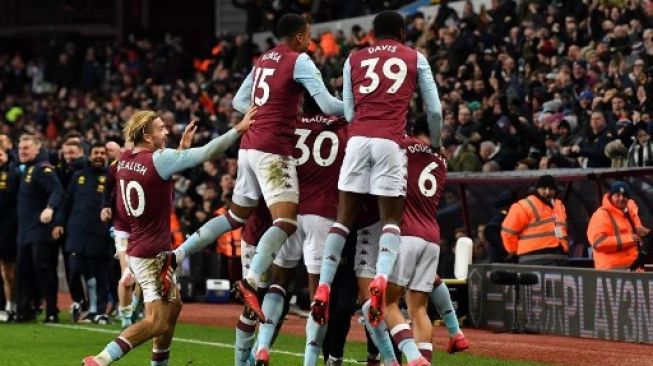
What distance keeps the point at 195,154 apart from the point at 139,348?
4.95 metres

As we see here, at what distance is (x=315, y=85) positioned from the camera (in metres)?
12.0

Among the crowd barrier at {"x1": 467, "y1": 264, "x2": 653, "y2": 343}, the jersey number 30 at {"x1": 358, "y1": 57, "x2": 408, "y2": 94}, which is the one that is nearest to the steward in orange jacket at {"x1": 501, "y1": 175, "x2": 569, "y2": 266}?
the crowd barrier at {"x1": 467, "y1": 264, "x2": 653, "y2": 343}

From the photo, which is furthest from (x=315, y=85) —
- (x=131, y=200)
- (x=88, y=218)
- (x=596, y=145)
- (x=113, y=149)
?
(x=596, y=145)

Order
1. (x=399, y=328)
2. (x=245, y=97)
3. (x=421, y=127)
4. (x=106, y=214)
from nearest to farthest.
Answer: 1. (x=399, y=328)
2. (x=421, y=127)
3. (x=245, y=97)
4. (x=106, y=214)

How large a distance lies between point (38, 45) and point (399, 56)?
33324 millimetres

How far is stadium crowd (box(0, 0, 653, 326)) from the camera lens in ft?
70.6

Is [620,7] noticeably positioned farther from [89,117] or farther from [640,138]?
[89,117]

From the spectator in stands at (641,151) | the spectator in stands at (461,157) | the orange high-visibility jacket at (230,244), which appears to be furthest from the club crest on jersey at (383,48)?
the orange high-visibility jacket at (230,244)

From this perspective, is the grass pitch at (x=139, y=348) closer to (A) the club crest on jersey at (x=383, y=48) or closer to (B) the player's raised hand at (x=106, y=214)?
(B) the player's raised hand at (x=106, y=214)

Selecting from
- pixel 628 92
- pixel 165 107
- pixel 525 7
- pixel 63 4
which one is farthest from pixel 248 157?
pixel 63 4

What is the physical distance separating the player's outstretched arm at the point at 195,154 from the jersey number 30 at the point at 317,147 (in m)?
0.45

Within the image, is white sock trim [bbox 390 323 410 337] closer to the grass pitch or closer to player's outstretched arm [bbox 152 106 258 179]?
player's outstretched arm [bbox 152 106 258 179]

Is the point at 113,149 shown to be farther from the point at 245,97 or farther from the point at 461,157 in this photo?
the point at 245,97

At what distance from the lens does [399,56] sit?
1187 cm
